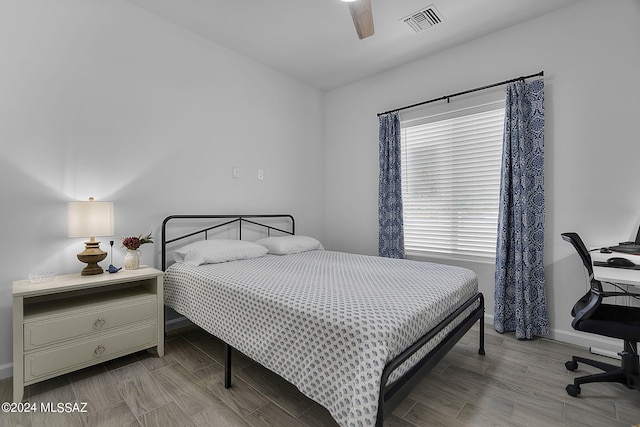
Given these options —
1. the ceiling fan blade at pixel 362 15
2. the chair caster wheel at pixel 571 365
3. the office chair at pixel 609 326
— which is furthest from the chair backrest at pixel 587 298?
the ceiling fan blade at pixel 362 15

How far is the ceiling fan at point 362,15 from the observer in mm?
1856

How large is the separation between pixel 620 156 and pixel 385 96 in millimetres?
2369

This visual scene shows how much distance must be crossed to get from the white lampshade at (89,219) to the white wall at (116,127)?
0.32 m

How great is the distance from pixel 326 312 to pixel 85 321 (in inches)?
68.4

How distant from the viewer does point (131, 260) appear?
7.97 ft

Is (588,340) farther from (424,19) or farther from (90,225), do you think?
(90,225)

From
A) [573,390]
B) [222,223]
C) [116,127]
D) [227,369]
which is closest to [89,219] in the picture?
[116,127]

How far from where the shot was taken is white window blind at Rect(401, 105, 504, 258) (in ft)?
9.92

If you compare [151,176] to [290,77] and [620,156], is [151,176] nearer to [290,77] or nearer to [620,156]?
[290,77]

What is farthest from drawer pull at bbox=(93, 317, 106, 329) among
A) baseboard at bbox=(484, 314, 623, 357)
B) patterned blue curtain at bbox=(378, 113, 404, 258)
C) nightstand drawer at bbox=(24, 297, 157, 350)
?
baseboard at bbox=(484, 314, 623, 357)

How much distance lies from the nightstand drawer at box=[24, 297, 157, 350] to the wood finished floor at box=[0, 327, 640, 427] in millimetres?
330

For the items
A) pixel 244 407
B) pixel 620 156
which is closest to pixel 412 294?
pixel 244 407

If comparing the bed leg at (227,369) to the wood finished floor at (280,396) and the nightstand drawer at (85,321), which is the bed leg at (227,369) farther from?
the nightstand drawer at (85,321)

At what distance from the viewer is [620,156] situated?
94.2 inches
